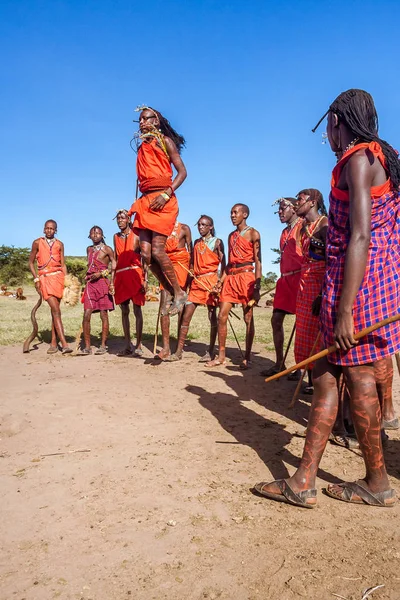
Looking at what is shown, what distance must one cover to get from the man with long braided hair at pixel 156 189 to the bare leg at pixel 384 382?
2.65 metres

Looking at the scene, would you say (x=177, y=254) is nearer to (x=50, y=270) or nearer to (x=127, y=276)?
(x=127, y=276)

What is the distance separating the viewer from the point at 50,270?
8.37 m

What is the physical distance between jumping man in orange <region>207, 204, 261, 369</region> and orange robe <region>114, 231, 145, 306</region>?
1689mm

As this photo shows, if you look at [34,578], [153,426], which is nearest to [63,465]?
[153,426]

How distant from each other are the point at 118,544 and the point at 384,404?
2.72m

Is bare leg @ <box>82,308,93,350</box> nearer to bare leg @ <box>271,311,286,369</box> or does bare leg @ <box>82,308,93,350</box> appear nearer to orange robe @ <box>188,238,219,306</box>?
orange robe @ <box>188,238,219,306</box>

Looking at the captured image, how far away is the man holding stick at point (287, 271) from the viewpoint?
615cm

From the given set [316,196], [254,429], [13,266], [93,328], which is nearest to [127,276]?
[316,196]

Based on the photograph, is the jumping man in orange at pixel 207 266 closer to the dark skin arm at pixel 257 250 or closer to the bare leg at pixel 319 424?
the dark skin arm at pixel 257 250

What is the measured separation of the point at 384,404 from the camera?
4.16 meters

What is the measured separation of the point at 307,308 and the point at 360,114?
85.8 inches

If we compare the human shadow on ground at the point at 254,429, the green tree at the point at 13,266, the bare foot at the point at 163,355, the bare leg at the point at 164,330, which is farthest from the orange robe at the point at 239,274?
the green tree at the point at 13,266

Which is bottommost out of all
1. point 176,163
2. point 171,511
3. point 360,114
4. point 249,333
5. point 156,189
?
point 171,511

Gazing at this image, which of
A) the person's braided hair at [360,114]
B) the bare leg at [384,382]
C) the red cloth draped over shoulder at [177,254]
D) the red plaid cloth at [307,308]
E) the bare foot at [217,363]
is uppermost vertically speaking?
the person's braided hair at [360,114]
